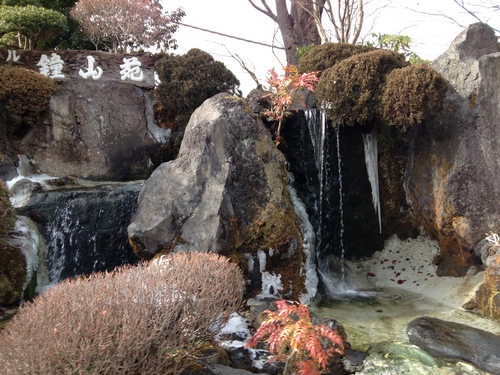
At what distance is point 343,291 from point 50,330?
6.06 m

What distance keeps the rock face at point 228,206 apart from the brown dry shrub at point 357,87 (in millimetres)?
1793

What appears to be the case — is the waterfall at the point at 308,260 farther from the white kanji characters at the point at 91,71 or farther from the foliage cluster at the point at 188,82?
the white kanji characters at the point at 91,71

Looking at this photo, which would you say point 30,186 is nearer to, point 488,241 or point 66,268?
point 66,268

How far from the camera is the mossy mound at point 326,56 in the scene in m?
9.38

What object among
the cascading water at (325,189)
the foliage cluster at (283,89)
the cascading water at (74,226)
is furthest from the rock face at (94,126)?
the cascading water at (325,189)

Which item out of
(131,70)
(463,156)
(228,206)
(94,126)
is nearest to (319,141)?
(463,156)

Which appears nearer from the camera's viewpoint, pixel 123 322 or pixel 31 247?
pixel 123 322

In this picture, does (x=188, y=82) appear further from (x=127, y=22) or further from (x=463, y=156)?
(x=127, y=22)

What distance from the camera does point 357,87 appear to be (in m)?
7.96

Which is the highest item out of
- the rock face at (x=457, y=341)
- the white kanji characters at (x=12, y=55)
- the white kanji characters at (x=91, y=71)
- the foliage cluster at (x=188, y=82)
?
the white kanji characters at (x=12, y=55)

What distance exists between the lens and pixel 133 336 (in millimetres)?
3117

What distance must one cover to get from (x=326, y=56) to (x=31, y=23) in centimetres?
778

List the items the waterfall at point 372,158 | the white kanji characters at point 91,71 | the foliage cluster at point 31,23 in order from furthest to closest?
the foliage cluster at point 31,23 < the white kanji characters at point 91,71 < the waterfall at point 372,158

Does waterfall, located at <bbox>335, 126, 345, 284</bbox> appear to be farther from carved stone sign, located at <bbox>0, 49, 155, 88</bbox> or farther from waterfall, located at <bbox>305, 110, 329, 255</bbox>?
carved stone sign, located at <bbox>0, 49, 155, 88</bbox>
